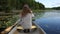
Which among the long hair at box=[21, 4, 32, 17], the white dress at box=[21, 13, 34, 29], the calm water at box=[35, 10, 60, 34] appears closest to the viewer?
the long hair at box=[21, 4, 32, 17]

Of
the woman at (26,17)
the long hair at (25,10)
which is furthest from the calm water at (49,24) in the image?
the long hair at (25,10)

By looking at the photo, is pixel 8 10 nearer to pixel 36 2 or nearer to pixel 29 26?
pixel 36 2

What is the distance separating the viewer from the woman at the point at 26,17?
4375mm

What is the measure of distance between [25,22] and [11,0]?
1470 cm

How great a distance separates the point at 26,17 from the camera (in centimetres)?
447

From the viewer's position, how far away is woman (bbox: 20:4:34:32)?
438 centimetres

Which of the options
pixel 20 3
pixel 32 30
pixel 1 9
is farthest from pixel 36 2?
pixel 32 30

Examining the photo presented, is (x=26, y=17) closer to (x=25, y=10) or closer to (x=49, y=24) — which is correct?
(x=25, y=10)

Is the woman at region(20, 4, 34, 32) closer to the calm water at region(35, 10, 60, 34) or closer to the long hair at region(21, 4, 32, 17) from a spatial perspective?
the long hair at region(21, 4, 32, 17)

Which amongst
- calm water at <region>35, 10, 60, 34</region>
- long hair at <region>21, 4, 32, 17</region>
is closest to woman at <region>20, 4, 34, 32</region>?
long hair at <region>21, 4, 32, 17</region>

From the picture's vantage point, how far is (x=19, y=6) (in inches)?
920

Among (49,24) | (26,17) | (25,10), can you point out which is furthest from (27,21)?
(49,24)

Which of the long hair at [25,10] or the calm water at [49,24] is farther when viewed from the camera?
the calm water at [49,24]

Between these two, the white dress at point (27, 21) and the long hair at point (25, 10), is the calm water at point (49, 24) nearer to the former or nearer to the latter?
the white dress at point (27, 21)
